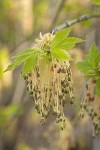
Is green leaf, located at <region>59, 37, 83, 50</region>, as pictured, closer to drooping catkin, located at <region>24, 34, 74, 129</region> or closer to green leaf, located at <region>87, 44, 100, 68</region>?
drooping catkin, located at <region>24, 34, 74, 129</region>

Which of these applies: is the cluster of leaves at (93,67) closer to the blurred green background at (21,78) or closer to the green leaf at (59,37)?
the green leaf at (59,37)

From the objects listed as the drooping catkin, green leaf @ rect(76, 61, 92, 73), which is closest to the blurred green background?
green leaf @ rect(76, 61, 92, 73)

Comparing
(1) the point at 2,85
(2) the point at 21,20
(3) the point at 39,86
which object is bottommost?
(3) the point at 39,86

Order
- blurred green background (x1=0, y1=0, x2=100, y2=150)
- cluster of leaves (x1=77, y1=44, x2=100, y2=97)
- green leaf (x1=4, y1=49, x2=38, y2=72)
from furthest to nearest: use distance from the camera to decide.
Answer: blurred green background (x1=0, y1=0, x2=100, y2=150)
cluster of leaves (x1=77, y1=44, x2=100, y2=97)
green leaf (x1=4, y1=49, x2=38, y2=72)

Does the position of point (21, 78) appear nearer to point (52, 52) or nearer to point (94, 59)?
point (94, 59)

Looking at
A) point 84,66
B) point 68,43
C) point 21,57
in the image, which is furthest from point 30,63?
point 84,66

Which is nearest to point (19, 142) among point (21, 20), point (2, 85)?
point (2, 85)

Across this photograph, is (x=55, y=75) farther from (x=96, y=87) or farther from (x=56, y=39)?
(x=96, y=87)
